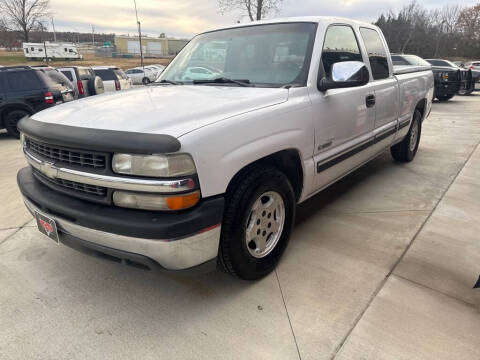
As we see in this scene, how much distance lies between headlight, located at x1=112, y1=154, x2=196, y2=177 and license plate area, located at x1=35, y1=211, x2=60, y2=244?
71cm

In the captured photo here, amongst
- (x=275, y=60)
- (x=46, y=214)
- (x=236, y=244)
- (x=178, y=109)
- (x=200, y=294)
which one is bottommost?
(x=200, y=294)

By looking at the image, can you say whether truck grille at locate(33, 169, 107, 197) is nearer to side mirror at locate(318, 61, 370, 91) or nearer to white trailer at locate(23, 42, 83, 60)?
side mirror at locate(318, 61, 370, 91)

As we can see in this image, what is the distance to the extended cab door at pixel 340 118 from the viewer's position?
289cm

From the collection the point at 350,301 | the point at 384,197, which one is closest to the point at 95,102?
the point at 350,301

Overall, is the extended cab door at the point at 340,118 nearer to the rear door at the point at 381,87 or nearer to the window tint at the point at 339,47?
the window tint at the point at 339,47

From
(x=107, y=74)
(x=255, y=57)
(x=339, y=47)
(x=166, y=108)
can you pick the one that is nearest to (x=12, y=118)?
(x=107, y=74)

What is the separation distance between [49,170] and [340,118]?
88.9 inches

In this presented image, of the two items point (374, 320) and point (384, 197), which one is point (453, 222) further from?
point (374, 320)

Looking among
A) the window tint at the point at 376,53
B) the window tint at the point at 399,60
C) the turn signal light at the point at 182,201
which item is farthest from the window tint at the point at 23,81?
the window tint at the point at 399,60

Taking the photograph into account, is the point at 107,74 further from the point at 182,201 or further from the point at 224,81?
the point at 182,201

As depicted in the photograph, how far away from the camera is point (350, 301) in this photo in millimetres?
2393

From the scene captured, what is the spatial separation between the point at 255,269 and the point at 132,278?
95 centimetres

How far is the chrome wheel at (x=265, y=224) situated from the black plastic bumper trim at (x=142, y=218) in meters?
0.44

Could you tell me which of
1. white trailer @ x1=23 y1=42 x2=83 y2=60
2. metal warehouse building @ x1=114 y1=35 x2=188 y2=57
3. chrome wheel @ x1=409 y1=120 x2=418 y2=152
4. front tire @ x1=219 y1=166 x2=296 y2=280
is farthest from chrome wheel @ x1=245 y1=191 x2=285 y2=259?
metal warehouse building @ x1=114 y1=35 x2=188 y2=57
